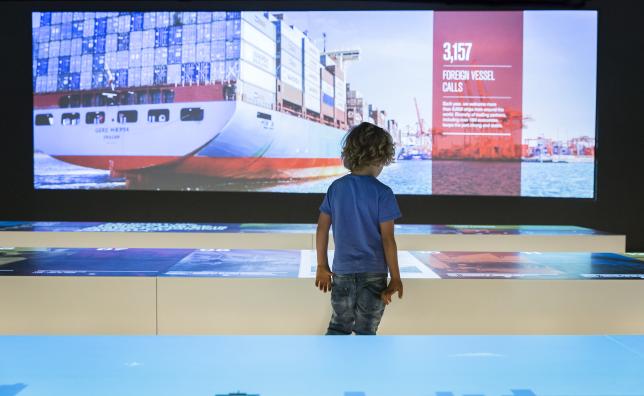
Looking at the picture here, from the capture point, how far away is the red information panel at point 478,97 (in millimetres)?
5852

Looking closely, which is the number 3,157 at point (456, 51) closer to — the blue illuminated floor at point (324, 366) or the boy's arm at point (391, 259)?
the boy's arm at point (391, 259)

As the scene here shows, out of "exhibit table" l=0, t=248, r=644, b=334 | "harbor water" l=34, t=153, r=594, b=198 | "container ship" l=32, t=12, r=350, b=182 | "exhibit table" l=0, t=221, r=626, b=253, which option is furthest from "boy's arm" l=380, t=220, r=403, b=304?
"container ship" l=32, t=12, r=350, b=182

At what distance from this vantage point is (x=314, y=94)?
6039mm

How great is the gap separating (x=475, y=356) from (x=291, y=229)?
3.24m

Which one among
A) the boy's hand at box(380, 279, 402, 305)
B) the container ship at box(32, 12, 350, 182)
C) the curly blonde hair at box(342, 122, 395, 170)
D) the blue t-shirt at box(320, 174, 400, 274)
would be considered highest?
the container ship at box(32, 12, 350, 182)

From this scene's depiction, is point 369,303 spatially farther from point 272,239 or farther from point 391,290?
point 272,239

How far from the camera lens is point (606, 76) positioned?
610 cm

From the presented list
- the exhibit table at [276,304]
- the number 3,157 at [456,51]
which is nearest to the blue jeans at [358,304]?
the exhibit table at [276,304]

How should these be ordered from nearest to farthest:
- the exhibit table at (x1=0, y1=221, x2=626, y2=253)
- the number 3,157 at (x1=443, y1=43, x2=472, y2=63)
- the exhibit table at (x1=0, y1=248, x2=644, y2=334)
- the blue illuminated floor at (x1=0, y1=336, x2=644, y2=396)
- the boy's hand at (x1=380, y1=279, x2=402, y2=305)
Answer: the blue illuminated floor at (x1=0, y1=336, x2=644, y2=396), the boy's hand at (x1=380, y1=279, x2=402, y2=305), the exhibit table at (x1=0, y1=248, x2=644, y2=334), the exhibit table at (x1=0, y1=221, x2=626, y2=253), the number 3,157 at (x1=443, y1=43, x2=472, y2=63)

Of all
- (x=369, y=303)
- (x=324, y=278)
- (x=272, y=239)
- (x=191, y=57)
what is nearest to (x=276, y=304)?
(x=324, y=278)

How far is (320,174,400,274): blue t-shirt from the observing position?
6.67ft

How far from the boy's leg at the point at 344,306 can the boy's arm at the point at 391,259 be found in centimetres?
11

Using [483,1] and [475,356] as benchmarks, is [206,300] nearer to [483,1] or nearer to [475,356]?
[475,356]

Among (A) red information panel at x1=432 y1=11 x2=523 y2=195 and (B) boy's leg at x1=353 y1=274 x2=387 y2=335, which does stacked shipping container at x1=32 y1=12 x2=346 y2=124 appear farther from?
(B) boy's leg at x1=353 y1=274 x2=387 y2=335
